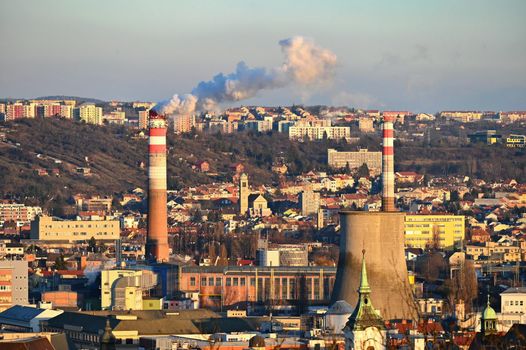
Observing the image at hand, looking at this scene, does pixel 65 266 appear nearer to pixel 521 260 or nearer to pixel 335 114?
pixel 521 260

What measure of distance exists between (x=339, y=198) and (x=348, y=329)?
83233mm

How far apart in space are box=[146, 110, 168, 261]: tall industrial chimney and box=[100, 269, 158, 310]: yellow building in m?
8.68

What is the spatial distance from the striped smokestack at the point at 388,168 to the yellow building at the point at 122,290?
7.04 m

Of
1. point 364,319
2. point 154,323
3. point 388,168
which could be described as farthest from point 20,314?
point 364,319

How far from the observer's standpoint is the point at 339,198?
399 feet

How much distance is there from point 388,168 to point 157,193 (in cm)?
912

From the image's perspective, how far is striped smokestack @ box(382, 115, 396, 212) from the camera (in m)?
65.4

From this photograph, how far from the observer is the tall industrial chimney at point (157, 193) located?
7188 cm

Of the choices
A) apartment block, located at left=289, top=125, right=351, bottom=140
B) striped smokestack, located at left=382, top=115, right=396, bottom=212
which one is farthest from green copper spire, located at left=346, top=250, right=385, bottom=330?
apartment block, located at left=289, top=125, right=351, bottom=140

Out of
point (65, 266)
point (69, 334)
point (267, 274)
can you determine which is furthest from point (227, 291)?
point (69, 334)

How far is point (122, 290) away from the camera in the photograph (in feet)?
196

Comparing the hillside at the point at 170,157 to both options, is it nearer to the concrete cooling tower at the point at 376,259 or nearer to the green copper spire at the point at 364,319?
the concrete cooling tower at the point at 376,259

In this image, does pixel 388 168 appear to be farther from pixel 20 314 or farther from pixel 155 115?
pixel 20 314

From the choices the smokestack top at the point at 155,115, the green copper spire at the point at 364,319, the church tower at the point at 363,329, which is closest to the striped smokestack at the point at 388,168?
the smokestack top at the point at 155,115
